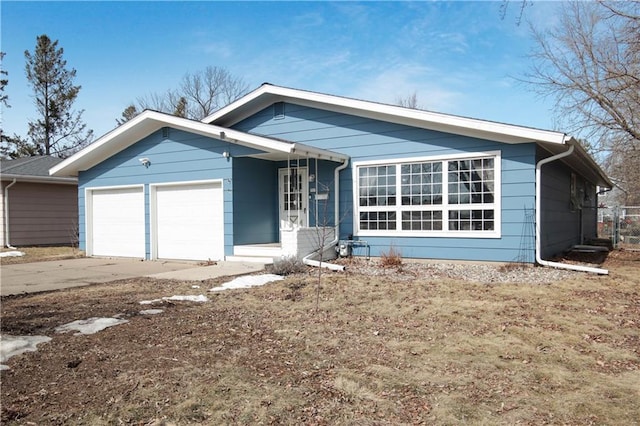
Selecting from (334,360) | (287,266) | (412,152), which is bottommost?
(334,360)

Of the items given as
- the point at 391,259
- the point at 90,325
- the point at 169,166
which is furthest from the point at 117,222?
the point at 90,325

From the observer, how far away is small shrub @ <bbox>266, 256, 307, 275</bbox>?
9.26 meters

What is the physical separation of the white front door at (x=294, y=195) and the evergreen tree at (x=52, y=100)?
92.1 ft

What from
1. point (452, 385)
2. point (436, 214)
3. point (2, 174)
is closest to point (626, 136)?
point (436, 214)

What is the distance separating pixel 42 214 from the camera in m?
17.8

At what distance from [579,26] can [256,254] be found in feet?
43.4

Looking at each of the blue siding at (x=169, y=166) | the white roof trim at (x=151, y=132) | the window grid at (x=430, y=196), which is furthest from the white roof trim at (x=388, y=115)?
the blue siding at (x=169, y=166)

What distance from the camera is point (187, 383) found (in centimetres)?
366

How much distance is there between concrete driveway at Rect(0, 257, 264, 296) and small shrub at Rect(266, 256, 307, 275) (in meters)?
0.60

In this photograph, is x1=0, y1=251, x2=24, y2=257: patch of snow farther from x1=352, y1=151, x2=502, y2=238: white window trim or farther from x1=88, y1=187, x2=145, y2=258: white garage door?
x1=352, y1=151, x2=502, y2=238: white window trim

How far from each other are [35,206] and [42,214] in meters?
0.42

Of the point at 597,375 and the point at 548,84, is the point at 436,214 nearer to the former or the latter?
the point at 597,375

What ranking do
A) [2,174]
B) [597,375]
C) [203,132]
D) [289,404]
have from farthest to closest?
[2,174] → [203,132] → [597,375] → [289,404]

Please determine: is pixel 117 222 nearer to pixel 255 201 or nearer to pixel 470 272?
pixel 255 201
